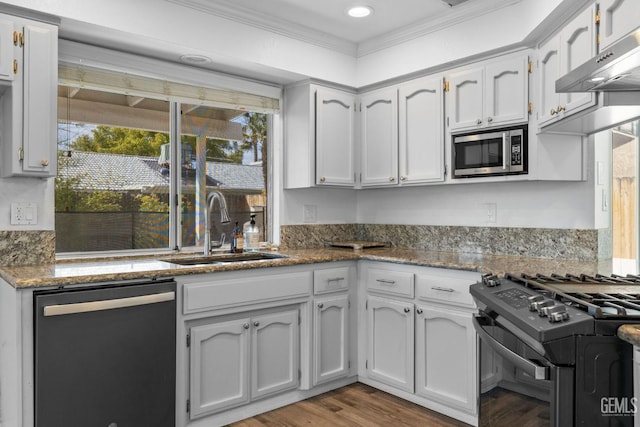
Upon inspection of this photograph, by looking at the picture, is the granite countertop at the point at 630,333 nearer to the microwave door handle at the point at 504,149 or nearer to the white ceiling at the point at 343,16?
the microwave door handle at the point at 504,149

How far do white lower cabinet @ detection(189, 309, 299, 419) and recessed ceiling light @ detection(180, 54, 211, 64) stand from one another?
1647 mm

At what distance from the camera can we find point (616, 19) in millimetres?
1949

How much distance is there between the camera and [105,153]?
115 inches

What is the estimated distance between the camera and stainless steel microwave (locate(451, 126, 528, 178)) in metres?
2.77

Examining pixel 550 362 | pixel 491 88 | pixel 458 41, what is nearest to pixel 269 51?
pixel 458 41

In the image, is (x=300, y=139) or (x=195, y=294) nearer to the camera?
(x=195, y=294)

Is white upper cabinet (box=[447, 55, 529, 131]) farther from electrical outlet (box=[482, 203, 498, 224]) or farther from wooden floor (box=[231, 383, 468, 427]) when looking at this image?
wooden floor (box=[231, 383, 468, 427])

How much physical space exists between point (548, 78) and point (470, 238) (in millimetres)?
1181

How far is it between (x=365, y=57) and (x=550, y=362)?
280 cm

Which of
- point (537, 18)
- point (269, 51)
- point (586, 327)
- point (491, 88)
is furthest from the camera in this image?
point (269, 51)

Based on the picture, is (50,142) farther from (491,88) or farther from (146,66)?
(491,88)

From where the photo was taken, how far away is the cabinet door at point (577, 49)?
2.13 meters

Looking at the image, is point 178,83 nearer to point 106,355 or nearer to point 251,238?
point 251,238

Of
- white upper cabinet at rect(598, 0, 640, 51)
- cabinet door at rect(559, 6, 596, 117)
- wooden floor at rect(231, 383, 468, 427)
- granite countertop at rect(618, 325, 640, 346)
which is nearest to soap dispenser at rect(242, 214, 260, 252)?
wooden floor at rect(231, 383, 468, 427)
